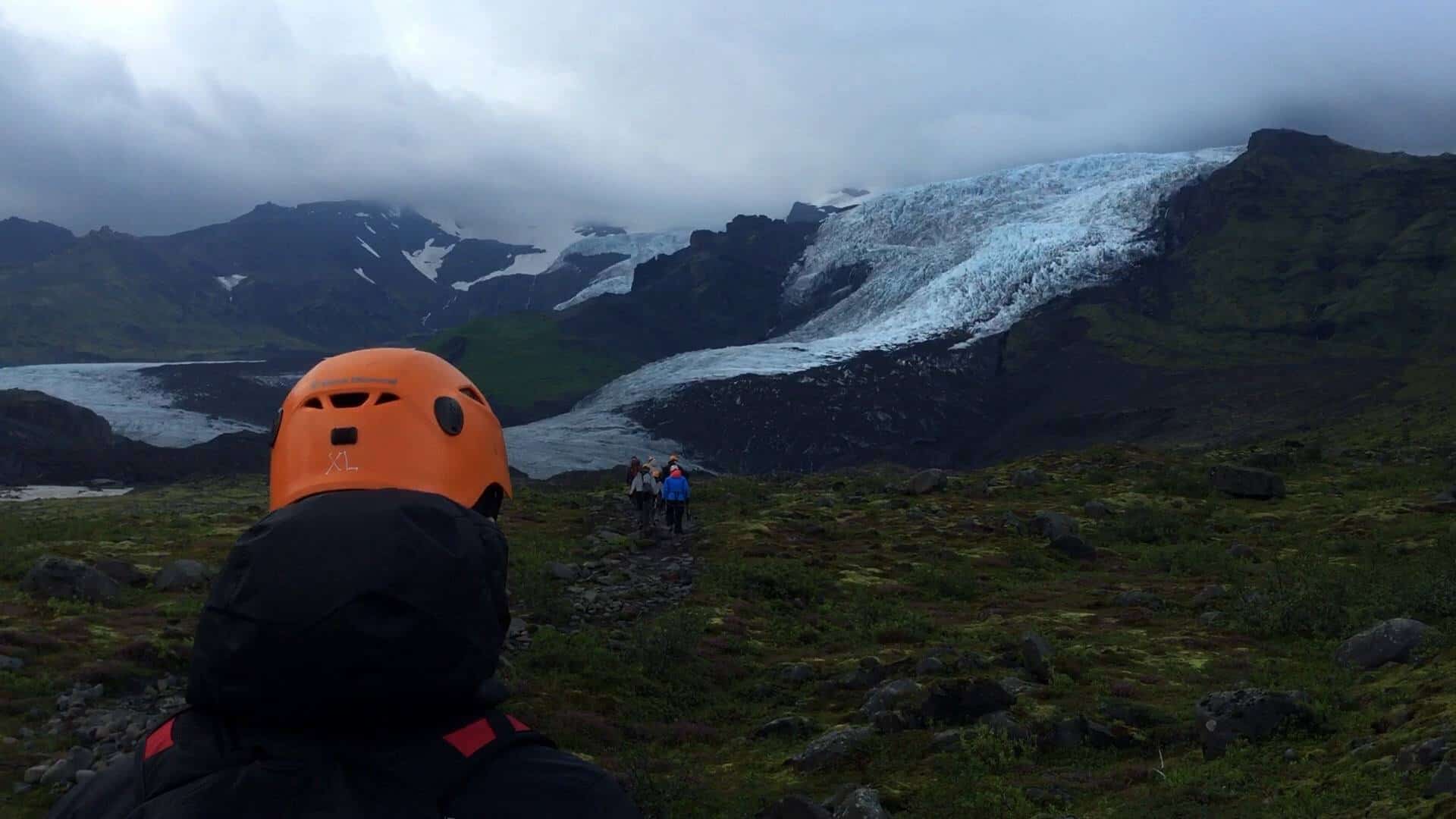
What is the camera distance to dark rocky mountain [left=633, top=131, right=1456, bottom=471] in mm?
97688

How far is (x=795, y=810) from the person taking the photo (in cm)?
812

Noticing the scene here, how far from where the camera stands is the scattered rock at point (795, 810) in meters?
8.05

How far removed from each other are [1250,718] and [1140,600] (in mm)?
10323

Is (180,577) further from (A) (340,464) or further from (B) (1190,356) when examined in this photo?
(B) (1190,356)

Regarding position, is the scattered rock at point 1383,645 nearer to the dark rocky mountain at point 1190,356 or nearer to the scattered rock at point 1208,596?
the scattered rock at point 1208,596

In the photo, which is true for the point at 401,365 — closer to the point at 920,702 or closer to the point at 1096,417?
the point at 920,702

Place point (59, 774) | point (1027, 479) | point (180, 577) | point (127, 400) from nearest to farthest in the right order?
point (59, 774), point (180, 577), point (1027, 479), point (127, 400)

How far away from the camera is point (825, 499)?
116ft

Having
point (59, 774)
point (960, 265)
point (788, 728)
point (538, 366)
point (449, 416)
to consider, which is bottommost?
point (788, 728)

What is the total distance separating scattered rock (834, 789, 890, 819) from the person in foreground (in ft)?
20.9

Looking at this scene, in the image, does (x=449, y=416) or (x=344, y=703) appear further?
(x=449, y=416)


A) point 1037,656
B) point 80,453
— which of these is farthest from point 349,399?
point 80,453

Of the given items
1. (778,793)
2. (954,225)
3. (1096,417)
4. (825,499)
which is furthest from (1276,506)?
(954,225)

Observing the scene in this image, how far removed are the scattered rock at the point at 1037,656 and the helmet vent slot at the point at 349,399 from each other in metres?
11.8
